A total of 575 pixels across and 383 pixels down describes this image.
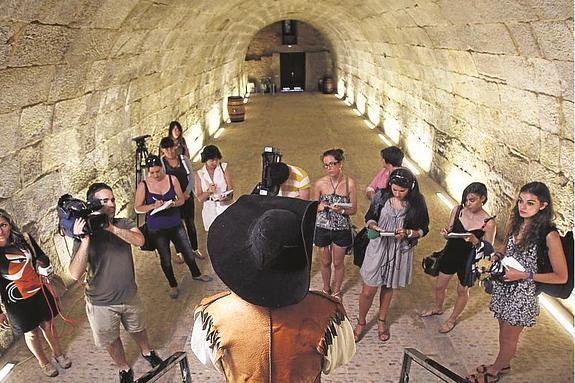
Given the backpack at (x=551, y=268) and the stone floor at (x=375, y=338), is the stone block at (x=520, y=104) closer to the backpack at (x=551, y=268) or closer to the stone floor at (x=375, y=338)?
the stone floor at (x=375, y=338)

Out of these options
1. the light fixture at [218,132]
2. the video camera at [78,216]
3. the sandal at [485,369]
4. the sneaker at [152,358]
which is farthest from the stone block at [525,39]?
the light fixture at [218,132]

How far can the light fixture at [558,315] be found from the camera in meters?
3.93

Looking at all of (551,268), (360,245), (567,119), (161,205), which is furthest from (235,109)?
(551,268)

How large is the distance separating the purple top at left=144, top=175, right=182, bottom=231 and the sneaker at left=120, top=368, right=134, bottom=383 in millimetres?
1281

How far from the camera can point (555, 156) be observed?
4230 millimetres

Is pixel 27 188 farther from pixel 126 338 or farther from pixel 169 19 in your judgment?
pixel 169 19

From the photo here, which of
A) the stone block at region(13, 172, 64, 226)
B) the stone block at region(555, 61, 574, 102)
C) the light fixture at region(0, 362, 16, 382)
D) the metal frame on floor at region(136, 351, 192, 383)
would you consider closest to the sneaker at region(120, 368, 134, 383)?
the metal frame on floor at region(136, 351, 192, 383)

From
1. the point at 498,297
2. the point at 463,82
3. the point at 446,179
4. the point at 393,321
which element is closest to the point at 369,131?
the point at 446,179

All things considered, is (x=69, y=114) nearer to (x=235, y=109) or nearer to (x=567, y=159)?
(x=567, y=159)

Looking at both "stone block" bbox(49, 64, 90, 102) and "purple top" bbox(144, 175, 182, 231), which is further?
"purple top" bbox(144, 175, 182, 231)

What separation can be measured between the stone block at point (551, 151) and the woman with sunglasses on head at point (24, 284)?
173 inches

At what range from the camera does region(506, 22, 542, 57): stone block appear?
3852mm

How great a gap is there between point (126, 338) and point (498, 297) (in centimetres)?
302

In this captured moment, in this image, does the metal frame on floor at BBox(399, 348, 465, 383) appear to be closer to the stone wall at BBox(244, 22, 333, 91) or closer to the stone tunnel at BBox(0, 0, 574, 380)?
the stone tunnel at BBox(0, 0, 574, 380)
